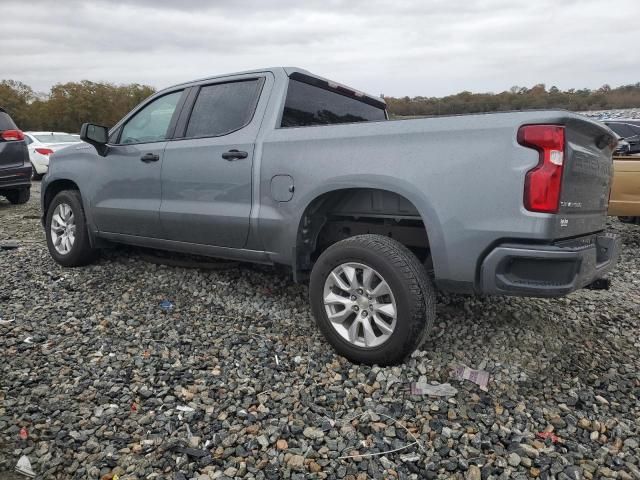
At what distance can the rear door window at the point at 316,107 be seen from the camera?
11.9ft

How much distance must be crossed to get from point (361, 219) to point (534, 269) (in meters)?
1.31

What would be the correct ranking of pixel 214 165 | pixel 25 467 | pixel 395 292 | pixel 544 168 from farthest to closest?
pixel 214 165
pixel 395 292
pixel 544 168
pixel 25 467

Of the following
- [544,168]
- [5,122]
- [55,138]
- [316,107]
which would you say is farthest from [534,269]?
[55,138]

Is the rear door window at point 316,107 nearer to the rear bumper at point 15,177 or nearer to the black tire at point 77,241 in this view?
the black tire at point 77,241

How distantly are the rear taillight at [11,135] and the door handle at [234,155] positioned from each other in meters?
6.81

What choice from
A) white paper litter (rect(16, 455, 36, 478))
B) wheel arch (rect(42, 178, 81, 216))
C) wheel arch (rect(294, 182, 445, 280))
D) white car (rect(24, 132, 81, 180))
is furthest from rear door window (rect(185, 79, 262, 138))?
white car (rect(24, 132, 81, 180))

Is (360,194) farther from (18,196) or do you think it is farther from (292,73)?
(18,196)

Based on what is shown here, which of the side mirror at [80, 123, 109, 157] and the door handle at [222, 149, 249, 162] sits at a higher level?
the side mirror at [80, 123, 109, 157]

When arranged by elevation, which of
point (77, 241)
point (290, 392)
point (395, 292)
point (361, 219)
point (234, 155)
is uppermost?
point (234, 155)

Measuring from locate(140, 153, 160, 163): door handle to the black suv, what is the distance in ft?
18.8

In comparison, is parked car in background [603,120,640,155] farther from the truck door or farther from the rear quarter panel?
the rear quarter panel

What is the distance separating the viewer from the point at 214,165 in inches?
145

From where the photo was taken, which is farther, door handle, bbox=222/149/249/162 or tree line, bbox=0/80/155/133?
tree line, bbox=0/80/155/133

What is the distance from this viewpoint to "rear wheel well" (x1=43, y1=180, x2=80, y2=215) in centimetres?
510
